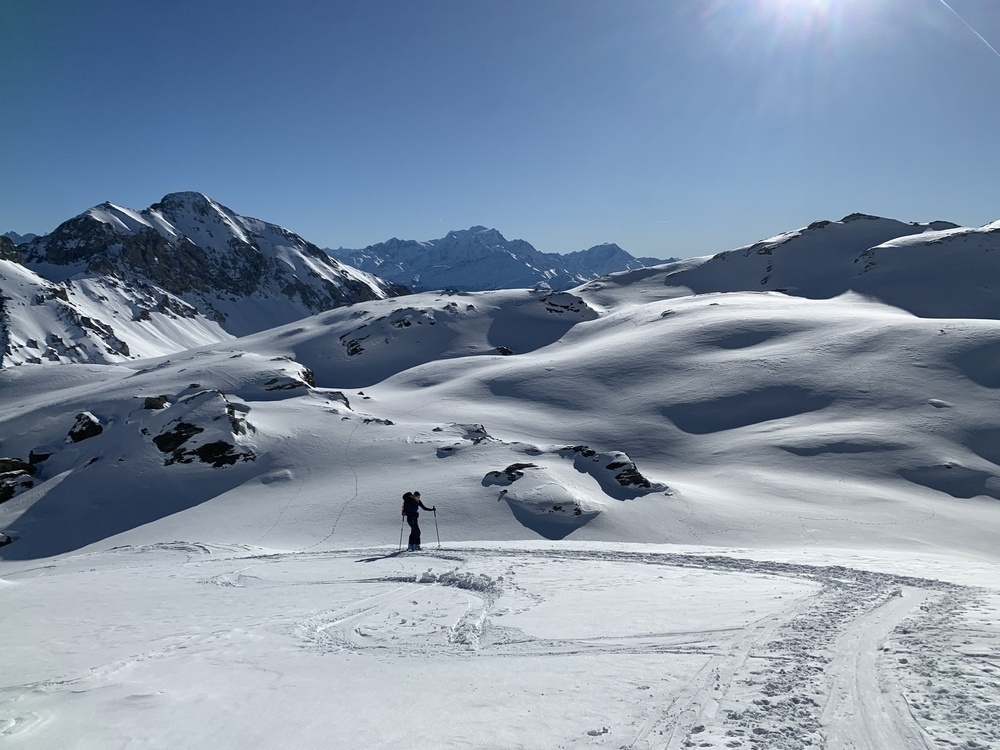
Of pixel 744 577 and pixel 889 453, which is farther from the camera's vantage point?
pixel 889 453

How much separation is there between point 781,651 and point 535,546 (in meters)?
10.5

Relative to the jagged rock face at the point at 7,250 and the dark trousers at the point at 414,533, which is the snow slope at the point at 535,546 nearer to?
the dark trousers at the point at 414,533

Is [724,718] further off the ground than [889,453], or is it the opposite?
[724,718]

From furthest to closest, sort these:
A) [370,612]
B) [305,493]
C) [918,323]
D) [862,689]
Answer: [918,323]
[305,493]
[370,612]
[862,689]

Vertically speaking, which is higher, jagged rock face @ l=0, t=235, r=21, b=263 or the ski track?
jagged rock face @ l=0, t=235, r=21, b=263

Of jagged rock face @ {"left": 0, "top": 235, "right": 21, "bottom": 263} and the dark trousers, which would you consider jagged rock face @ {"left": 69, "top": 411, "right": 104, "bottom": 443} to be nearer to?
the dark trousers

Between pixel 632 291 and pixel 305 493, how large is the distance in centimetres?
8045

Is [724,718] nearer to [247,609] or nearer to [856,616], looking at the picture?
[856,616]

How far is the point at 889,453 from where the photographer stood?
33.4 meters

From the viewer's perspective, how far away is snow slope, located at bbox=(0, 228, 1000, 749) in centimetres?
598

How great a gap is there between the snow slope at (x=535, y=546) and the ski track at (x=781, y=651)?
0.17 feet

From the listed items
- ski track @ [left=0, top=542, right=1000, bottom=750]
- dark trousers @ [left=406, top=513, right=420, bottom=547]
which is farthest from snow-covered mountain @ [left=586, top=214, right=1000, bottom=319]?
ski track @ [left=0, top=542, right=1000, bottom=750]

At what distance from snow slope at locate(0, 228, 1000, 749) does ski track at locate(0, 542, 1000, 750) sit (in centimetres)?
5

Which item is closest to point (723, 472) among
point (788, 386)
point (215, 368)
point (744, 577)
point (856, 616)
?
point (788, 386)
